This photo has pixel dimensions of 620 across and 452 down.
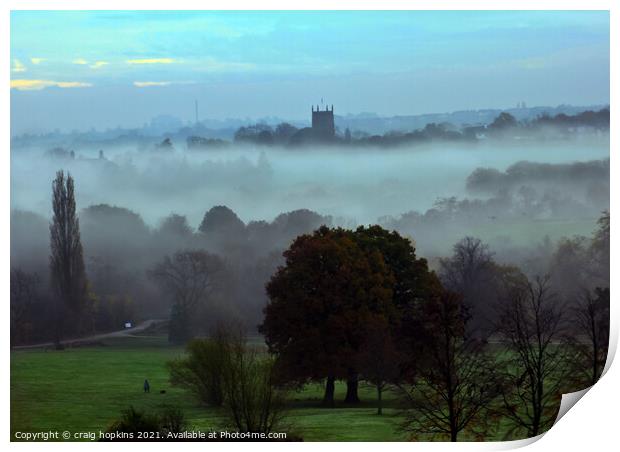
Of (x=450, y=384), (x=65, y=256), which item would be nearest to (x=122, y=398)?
(x=65, y=256)

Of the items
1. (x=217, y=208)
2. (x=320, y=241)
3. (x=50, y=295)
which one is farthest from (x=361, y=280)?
(x=50, y=295)

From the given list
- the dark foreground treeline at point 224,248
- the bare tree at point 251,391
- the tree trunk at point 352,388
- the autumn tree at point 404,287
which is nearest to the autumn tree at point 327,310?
the tree trunk at point 352,388

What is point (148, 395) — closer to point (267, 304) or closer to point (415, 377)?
point (267, 304)

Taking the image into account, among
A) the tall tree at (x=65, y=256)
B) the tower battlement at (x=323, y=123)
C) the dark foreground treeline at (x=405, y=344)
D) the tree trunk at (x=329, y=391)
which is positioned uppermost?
the tower battlement at (x=323, y=123)

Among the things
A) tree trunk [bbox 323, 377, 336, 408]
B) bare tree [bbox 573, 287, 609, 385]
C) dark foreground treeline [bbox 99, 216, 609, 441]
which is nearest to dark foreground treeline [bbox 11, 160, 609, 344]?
dark foreground treeline [bbox 99, 216, 609, 441]

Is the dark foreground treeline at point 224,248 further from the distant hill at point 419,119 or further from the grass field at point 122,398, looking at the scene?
the distant hill at point 419,119

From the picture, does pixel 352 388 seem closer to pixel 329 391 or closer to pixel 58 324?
pixel 329 391
